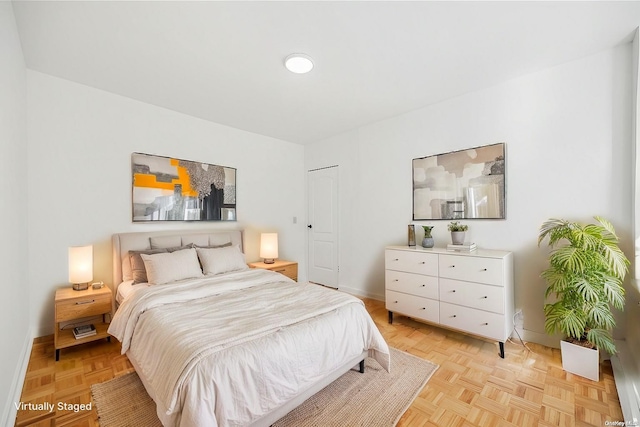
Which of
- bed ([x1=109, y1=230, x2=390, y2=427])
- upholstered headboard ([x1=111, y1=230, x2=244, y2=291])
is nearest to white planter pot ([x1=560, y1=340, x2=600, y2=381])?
bed ([x1=109, y1=230, x2=390, y2=427])

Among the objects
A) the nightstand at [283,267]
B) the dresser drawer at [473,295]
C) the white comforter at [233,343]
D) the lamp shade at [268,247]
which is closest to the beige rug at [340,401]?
the white comforter at [233,343]

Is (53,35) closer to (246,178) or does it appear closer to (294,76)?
(294,76)

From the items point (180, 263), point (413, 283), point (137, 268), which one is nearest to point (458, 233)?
point (413, 283)

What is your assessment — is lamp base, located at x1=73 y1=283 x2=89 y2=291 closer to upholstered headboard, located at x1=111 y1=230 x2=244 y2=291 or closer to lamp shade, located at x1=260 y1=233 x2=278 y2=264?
upholstered headboard, located at x1=111 y1=230 x2=244 y2=291

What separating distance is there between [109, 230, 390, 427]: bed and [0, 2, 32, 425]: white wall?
58 cm

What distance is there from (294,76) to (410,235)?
7.18 feet

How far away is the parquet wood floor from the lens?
167cm

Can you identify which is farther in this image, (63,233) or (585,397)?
(63,233)

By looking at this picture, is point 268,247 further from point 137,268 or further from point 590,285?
point 590,285

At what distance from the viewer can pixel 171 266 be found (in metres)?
2.68

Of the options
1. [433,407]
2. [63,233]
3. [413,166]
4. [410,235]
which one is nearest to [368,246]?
[410,235]

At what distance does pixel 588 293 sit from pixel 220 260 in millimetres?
3278

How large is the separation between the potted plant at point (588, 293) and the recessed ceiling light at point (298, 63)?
8.47 feet

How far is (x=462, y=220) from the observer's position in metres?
3.11
